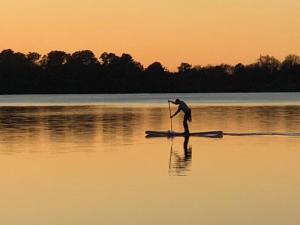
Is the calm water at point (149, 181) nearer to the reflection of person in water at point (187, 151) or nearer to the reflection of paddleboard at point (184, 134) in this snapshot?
the reflection of person in water at point (187, 151)

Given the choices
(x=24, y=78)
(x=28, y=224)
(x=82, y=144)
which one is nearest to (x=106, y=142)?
(x=82, y=144)

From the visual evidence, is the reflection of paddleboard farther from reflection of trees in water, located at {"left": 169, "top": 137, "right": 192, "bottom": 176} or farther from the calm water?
reflection of trees in water, located at {"left": 169, "top": 137, "right": 192, "bottom": 176}

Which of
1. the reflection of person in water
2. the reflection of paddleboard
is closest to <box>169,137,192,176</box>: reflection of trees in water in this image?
the reflection of person in water

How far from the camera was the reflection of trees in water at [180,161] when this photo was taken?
18.9 m

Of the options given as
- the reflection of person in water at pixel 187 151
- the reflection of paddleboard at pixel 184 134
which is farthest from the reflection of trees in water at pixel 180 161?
the reflection of paddleboard at pixel 184 134

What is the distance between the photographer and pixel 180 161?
21.2 m

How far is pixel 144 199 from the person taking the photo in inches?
579

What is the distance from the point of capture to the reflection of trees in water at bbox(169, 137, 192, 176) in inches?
742

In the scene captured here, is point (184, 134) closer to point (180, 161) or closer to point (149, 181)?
point (180, 161)

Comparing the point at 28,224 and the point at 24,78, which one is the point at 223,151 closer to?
the point at 28,224

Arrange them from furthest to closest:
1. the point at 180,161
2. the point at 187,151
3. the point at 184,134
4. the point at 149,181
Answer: the point at 184,134 → the point at 187,151 → the point at 180,161 → the point at 149,181

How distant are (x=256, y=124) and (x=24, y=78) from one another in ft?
411

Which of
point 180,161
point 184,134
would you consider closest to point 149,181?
point 180,161

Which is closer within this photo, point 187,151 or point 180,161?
point 180,161
